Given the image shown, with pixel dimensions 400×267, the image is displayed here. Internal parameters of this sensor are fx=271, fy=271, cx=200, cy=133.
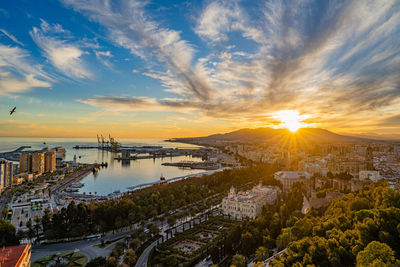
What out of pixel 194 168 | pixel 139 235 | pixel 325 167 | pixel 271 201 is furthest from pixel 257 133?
pixel 139 235

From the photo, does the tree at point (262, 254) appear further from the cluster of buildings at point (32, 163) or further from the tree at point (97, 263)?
the cluster of buildings at point (32, 163)

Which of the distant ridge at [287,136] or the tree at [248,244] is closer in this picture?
the tree at [248,244]

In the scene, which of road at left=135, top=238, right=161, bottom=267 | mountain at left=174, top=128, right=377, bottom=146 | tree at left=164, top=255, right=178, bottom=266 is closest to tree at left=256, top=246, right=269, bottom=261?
tree at left=164, top=255, right=178, bottom=266

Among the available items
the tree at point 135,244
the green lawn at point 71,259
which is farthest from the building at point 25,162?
the tree at point 135,244

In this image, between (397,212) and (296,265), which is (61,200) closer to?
(296,265)


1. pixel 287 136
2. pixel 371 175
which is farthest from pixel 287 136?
pixel 371 175

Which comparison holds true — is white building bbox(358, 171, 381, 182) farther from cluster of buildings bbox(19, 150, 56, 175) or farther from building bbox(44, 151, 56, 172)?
building bbox(44, 151, 56, 172)
